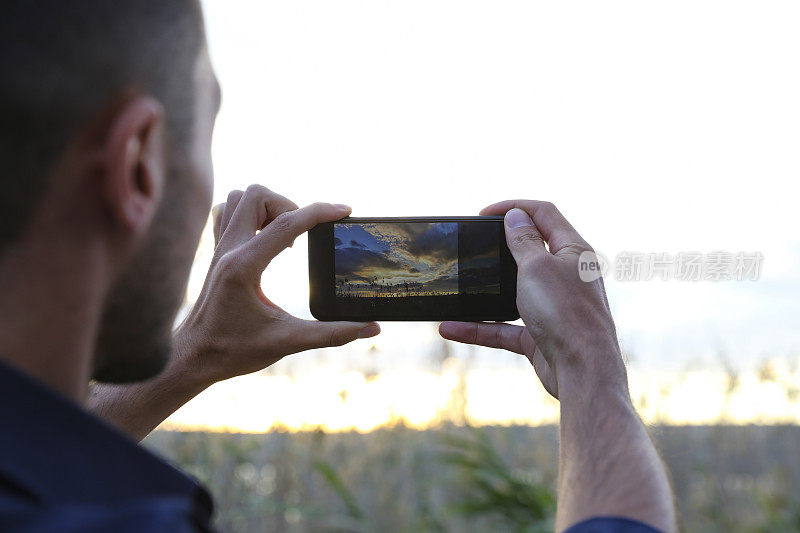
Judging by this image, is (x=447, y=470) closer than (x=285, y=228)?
No

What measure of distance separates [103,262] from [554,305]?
2.52ft

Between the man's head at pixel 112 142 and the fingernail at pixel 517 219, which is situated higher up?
the man's head at pixel 112 142

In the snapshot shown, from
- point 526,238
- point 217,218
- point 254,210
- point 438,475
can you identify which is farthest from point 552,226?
point 438,475

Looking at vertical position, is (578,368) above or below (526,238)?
below

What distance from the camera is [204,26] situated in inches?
32.1

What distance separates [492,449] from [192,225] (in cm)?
215

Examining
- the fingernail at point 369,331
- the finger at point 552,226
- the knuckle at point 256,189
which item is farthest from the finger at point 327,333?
the finger at point 552,226

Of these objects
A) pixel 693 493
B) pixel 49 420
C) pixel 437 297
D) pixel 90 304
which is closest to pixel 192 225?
pixel 90 304

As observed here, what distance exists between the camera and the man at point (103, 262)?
22.1 inches

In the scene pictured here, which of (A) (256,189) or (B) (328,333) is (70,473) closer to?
(B) (328,333)

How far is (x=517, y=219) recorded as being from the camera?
1.36 metres

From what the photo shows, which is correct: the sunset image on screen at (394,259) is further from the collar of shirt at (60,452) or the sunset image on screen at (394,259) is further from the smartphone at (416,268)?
the collar of shirt at (60,452)

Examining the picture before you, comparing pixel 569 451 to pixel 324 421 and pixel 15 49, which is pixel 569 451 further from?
pixel 324 421

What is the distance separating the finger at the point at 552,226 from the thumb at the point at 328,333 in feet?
1.32
